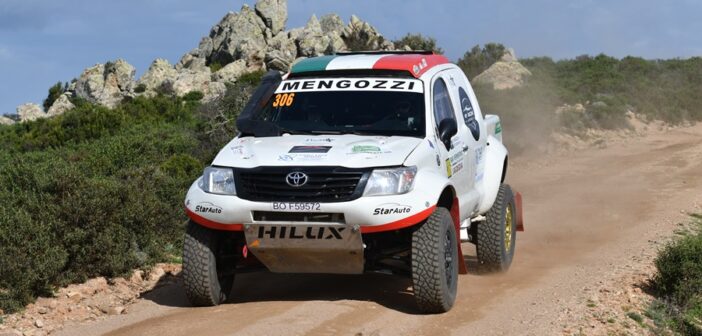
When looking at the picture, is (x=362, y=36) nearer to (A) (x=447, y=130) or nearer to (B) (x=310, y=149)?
(A) (x=447, y=130)

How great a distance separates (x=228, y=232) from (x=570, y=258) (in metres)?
4.97

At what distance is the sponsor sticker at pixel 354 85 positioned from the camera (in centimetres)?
901

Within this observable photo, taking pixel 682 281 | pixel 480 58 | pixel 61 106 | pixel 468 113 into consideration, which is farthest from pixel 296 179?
pixel 480 58

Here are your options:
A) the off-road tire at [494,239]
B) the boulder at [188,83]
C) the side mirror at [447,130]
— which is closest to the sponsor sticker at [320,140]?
the side mirror at [447,130]

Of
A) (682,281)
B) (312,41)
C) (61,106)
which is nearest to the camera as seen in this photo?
(682,281)

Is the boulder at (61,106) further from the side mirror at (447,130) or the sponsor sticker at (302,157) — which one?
the sponsor sticker at (302,157)

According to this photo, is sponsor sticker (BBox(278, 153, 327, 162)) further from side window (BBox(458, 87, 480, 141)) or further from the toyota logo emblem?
side window (BBox(458, 87, 480, 141))

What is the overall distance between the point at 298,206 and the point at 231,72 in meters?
27.5

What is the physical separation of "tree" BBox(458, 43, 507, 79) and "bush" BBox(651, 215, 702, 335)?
34.1m

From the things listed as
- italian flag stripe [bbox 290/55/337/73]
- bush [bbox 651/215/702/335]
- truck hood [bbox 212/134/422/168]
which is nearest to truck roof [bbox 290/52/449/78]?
italian flag stripe [bbox 290/55/337/73]

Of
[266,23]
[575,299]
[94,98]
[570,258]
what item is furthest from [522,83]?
[575,299]

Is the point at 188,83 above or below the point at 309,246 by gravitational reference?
above

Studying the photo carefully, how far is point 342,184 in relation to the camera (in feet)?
25.2

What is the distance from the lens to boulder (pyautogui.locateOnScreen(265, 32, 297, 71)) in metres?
35.3
